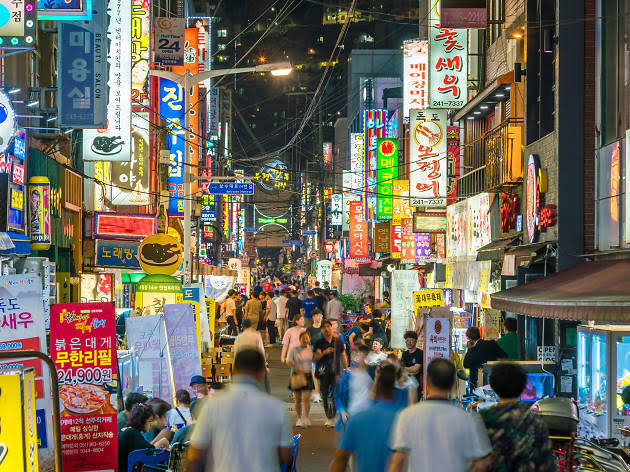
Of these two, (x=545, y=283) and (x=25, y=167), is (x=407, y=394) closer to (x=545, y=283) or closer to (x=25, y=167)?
(x=545, y=283)

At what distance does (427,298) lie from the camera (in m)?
20.4

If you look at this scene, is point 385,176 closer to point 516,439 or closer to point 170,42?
point 170,42

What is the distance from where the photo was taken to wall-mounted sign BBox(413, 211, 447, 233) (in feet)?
104

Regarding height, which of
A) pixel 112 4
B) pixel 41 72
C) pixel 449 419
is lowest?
pixel 449 419

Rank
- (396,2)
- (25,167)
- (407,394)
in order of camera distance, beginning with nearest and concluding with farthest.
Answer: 1. (407,394)
2. (25,167)
3. (396,2)

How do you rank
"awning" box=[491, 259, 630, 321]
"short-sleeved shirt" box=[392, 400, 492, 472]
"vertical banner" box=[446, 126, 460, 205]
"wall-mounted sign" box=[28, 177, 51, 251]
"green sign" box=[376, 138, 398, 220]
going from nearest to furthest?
"short-sleeved shirt" box=[392, 400, 492, 472]
"awning" box=[491, 259, 630, 321]
"wall-mounted sign" box=[28, 177, 51, 251]
"vertical banner" box=[446, 126, 460, 205]
"green sign" box=[376, 138, 398, 220]

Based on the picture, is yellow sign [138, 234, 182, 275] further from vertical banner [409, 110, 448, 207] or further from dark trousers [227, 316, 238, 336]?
dark trousers [227, 316, 238, 336]

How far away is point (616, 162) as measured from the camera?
15.4m

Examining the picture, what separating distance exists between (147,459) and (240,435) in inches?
105

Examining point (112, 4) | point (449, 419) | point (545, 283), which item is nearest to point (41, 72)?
point (112, 4)

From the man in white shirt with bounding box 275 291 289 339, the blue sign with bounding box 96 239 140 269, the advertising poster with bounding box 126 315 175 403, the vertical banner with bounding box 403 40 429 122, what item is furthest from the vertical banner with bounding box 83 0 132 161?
the vertical banner with bounding box 403 40 429 122

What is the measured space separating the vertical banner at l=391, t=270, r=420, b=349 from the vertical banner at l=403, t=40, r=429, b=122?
8999mm

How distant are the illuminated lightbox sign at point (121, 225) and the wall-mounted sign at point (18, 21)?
39.8 ft

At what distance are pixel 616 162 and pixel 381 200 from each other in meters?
21.8
